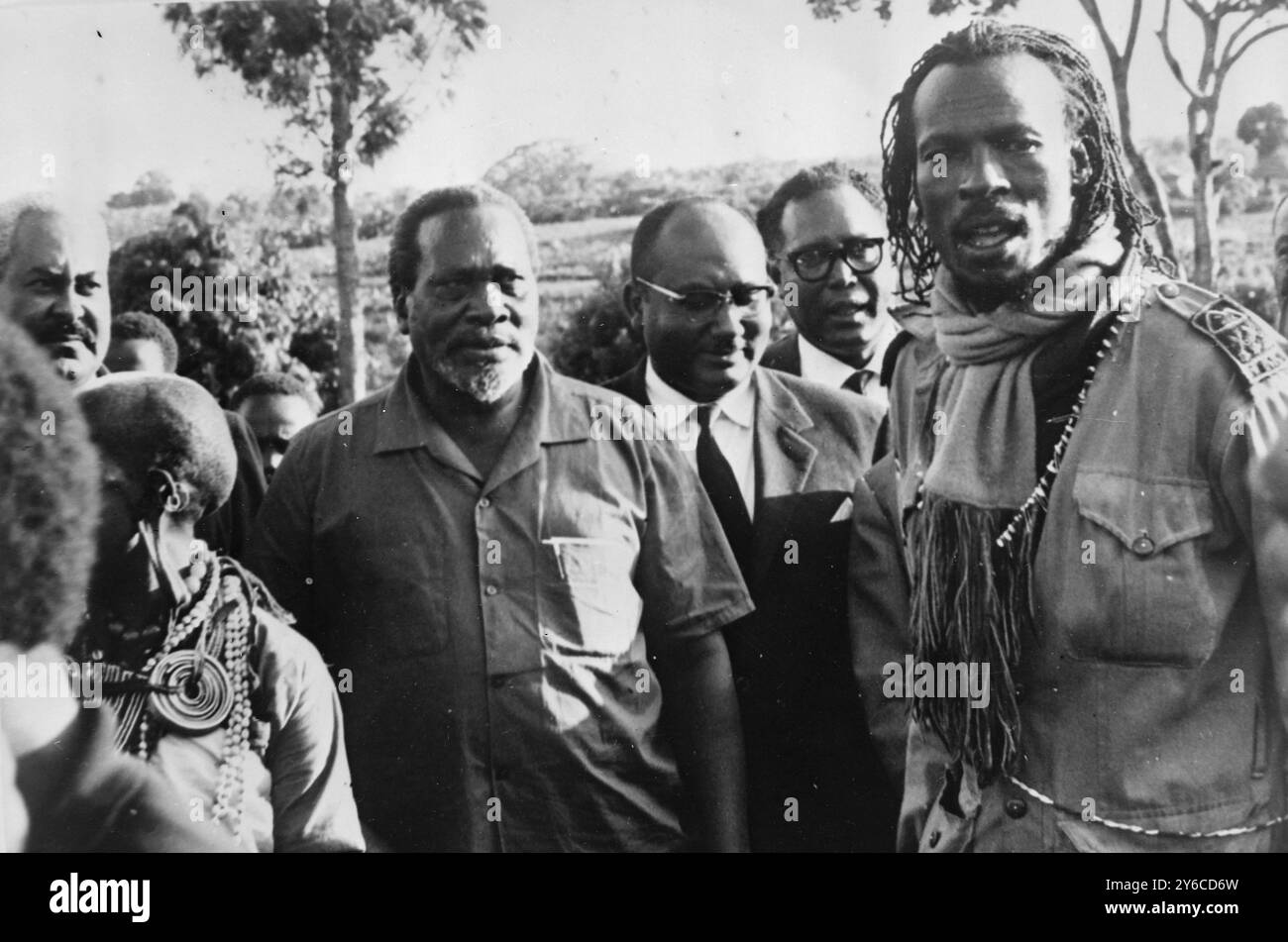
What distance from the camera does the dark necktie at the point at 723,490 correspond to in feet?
11.3

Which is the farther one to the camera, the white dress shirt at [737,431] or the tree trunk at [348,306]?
the tree trunk at [348,306]

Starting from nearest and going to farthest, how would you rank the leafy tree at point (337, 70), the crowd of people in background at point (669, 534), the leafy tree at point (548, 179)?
the crowd of people in background at point (669, 534) → the leafy tree at point (548, 179) → the leafy tree at point (337, 70)

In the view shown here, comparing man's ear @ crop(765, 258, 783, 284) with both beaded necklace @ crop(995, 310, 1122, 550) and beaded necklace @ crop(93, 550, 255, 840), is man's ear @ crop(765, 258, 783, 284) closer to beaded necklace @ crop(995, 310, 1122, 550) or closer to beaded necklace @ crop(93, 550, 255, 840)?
beaded necklace @ crop(995, 310, 1122, 550)

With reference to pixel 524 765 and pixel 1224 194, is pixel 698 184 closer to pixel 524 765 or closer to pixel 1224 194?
pixel 1224 194

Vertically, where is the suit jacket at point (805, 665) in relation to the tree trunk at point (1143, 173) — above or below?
below

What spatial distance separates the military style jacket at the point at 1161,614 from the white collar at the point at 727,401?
772 mm

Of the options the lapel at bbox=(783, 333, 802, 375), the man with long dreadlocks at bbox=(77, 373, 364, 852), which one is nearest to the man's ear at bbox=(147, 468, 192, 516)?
the man with long dreadlocks at bbox=(77, 373, 364, 852)

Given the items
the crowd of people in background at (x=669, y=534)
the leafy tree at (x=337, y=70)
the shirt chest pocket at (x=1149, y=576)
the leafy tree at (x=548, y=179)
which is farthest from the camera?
the leafy tree at (x=337, y=70)

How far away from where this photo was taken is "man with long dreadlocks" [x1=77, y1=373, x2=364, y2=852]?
3.47 meters

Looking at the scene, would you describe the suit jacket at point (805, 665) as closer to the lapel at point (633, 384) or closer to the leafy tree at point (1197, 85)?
the lapel at point (633, 384)

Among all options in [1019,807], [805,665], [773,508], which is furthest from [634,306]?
[1019,807]

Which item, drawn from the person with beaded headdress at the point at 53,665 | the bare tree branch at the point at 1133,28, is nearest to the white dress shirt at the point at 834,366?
the bare tree branch at the point at 1133,28
